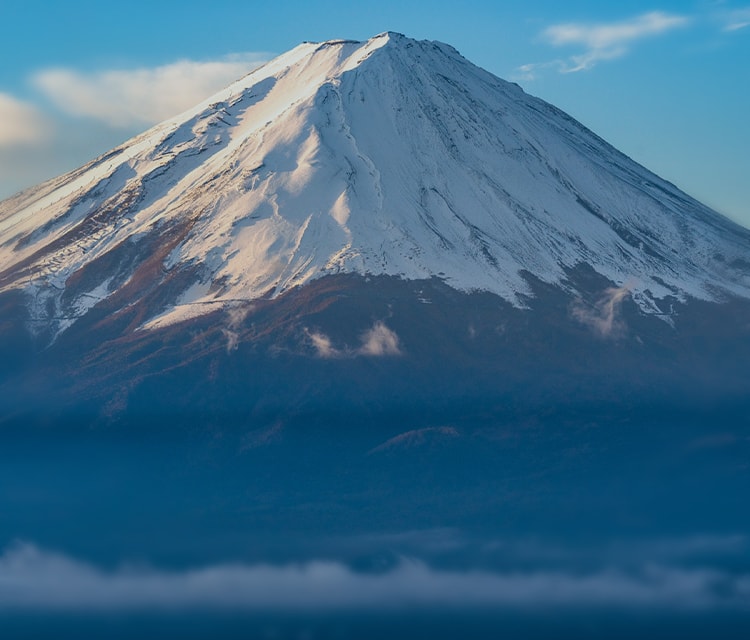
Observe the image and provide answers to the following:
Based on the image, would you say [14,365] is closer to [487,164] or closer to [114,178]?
[114,178]

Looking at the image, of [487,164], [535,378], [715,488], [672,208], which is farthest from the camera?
[672,208]

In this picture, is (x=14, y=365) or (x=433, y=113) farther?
(x=433, y=113)

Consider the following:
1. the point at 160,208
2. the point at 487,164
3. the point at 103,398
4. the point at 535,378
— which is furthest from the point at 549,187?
the point at 103,398

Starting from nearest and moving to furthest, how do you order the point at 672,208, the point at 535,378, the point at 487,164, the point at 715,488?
1. the point at 715,488
2. the point at 535,378
3. the point at 487,164
4. the point at 672,208

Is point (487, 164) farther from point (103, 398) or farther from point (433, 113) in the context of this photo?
point (103, 398)

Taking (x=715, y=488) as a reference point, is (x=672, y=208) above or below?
above

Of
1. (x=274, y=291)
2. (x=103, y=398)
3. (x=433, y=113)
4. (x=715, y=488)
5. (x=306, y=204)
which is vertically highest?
(x=433, y=113)
